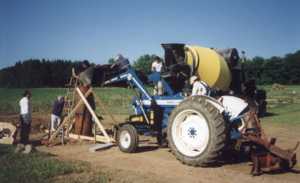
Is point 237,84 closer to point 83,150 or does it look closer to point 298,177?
point 298,177

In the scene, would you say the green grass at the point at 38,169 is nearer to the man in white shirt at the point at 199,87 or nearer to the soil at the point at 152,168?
the soil at the point at 152,168

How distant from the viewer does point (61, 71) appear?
95.2 m

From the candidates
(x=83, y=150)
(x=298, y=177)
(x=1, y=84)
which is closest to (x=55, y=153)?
(x=83, y=150)

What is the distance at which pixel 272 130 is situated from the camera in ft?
62.1

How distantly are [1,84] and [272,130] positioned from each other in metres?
72.5

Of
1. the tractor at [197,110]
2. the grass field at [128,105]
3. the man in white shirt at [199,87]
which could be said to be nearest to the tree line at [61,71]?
the grass field at [128,105]

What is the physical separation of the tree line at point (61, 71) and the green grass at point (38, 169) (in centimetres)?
5574

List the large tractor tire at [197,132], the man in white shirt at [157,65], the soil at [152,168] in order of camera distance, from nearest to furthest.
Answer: the soil at [152,168] → the large tractor tire at [197,132] → the man in white shirt at [157,65]

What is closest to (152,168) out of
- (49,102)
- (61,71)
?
(49,102)

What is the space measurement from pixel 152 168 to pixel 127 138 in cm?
259

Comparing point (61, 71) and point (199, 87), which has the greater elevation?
point (61, 71)

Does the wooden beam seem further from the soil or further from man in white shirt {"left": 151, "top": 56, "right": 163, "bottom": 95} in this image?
man in white shirt {"left": 151, "top": 56, "right": 163, "bottom": 95}

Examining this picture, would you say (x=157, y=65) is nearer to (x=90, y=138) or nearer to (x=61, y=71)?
(x=90, y=138)

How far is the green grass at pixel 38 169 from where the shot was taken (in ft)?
29.0
